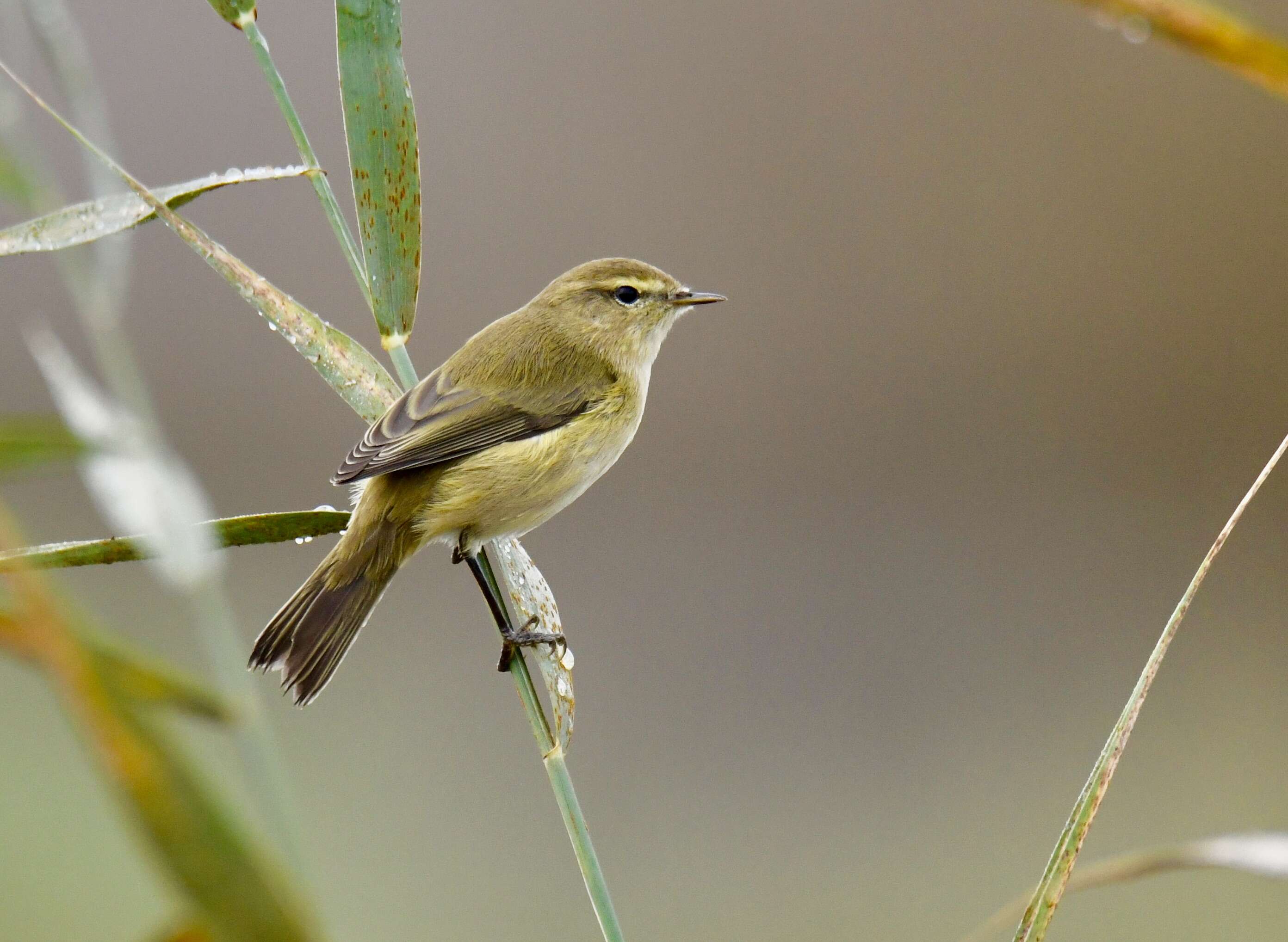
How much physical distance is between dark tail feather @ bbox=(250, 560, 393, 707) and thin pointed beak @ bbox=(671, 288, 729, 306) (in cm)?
101

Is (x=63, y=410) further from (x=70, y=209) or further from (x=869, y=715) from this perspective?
(x=869, y=715)

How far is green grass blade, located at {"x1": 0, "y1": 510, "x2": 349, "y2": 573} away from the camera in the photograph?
86cm

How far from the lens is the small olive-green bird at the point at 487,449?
1718 mm

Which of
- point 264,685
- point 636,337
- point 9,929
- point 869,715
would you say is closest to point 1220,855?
point 636,337

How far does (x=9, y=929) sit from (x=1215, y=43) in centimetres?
282

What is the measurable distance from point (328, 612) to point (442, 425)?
360 millimetres

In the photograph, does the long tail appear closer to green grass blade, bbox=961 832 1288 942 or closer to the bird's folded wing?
the bird's folded wing

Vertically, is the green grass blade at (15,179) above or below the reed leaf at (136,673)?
above

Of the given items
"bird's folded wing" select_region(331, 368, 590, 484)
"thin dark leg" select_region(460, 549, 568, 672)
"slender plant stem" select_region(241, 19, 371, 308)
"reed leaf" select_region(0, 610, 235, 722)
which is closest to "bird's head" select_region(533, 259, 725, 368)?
"bird's folded wing" select_region(331, 368, 590, 484)

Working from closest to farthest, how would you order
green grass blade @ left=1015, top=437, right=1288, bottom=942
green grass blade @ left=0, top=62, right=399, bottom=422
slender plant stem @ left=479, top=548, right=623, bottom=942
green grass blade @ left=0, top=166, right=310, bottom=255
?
green grass blade @ left=1015, top=437, right=1288, bottom=942 < slender plant stem @ left=479, top=548, right=623, bottom=942 < green grass blade @ left=0, top=166, right=310, bottom=255 < green grass blade @ left=0, top=62, right=399, bottom=422

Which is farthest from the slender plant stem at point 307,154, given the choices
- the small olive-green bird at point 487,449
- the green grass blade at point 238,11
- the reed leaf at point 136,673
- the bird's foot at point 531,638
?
the reed leaf at point 136,673

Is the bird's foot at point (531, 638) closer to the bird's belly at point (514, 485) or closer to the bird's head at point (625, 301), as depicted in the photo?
the bird's belly at point (514, 485)

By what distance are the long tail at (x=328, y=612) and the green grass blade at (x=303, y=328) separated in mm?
380

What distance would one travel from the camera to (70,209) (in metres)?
1.00
